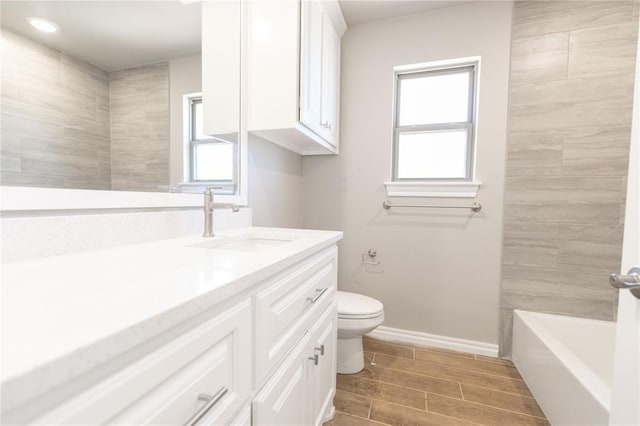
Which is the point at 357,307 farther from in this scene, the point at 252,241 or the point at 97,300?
the point at 97,300

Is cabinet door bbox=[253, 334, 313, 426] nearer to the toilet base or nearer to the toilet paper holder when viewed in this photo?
the toilet base

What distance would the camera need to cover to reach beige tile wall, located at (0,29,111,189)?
656 millimetres

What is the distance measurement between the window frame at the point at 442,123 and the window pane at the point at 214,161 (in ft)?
4.24

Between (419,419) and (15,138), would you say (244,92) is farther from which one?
(419,419)

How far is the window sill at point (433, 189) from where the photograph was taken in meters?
1.93

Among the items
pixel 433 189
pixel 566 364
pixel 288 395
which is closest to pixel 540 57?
pixel 433 189

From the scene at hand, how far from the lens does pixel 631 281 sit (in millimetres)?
579

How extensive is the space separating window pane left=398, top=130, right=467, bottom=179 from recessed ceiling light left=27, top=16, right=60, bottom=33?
6.50 feet

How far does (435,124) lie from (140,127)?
6.34ft

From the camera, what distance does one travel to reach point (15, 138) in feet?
2.18

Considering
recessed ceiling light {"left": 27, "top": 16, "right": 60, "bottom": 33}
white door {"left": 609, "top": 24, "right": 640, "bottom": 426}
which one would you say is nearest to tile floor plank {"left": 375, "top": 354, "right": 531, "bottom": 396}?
white door {"left": 609, "top": 24, "right": 640, "bottom": 426}

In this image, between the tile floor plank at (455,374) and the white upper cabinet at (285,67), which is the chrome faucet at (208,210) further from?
the tile floor plank at (455,374)

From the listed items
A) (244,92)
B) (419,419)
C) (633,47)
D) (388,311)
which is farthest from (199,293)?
(633,47)

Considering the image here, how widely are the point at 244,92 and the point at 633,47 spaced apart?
2240mm
